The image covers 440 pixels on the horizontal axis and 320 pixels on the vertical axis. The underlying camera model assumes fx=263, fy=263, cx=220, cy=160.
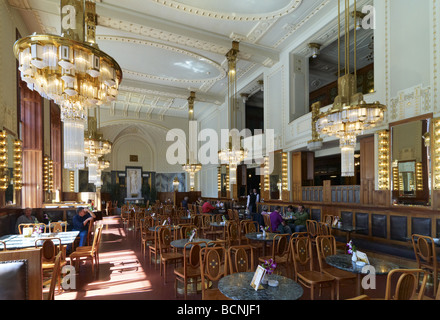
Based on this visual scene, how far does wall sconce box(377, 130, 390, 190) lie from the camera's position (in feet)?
22.7

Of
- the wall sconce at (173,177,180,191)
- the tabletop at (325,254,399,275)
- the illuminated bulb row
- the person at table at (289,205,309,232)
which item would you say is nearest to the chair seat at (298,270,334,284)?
the tabletop at (325,254,399,275)

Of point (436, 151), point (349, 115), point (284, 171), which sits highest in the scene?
point (349, 115)

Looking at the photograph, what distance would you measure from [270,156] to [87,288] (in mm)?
8931

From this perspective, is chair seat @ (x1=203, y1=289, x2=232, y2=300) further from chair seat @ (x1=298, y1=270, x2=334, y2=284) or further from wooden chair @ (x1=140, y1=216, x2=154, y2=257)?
wooden chair @ (x1=140, y1=216, x2=154, y2=257)

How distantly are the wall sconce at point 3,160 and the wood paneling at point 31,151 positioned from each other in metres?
3.30

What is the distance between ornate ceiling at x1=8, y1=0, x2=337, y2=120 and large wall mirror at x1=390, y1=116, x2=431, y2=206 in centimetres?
428

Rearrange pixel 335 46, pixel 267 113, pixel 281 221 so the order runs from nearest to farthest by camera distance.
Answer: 1. pixel 281 221
2. pixel 335 46
3. pixel 267 113

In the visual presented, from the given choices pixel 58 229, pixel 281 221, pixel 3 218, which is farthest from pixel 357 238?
pixel 3 218

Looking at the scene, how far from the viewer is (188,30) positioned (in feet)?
28.5

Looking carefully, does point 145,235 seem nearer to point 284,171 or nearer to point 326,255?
point 326,255

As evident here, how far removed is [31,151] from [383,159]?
1137 centimetres

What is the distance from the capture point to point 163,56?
1083 cm

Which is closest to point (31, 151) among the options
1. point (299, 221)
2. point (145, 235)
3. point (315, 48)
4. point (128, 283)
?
point (145, 235)

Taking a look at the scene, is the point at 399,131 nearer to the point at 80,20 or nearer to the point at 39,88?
the point at 80,20
